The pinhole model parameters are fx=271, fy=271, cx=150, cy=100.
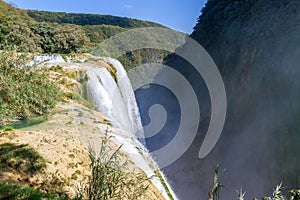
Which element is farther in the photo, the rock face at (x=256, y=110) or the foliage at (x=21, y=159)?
the rock face at (x=256, y=110)

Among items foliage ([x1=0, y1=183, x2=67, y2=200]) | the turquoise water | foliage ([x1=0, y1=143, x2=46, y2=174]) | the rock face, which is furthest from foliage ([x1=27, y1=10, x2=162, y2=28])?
foliage ([x1=0, y1=183, x2=67, y2=200])

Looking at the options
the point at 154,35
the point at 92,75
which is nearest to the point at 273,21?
the point at 92,75

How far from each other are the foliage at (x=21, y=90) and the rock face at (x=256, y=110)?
354 inches

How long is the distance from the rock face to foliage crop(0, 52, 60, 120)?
8979 mm

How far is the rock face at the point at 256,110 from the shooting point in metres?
11.5

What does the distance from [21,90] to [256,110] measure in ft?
38.9

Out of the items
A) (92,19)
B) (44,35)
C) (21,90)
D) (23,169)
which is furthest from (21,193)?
(92,19)

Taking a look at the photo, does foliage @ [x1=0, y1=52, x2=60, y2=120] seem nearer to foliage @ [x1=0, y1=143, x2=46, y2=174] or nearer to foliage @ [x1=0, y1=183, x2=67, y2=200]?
foliage @ [x1=0, y1=143, x2=46, y2=174]

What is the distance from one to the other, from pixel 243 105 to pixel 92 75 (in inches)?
364

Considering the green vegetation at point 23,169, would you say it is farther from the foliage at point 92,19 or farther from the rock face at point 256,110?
the foliage at point 92,19

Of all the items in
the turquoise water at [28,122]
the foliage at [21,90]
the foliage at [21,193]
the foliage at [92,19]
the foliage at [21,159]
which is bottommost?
the foliage at [21,193]

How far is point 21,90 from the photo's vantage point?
17.1 ft

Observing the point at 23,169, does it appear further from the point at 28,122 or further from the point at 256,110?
the point at 256,110

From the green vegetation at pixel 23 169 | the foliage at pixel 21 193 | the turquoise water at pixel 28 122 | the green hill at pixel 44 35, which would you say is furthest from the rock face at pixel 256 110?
the green hill at pixel 44 35
